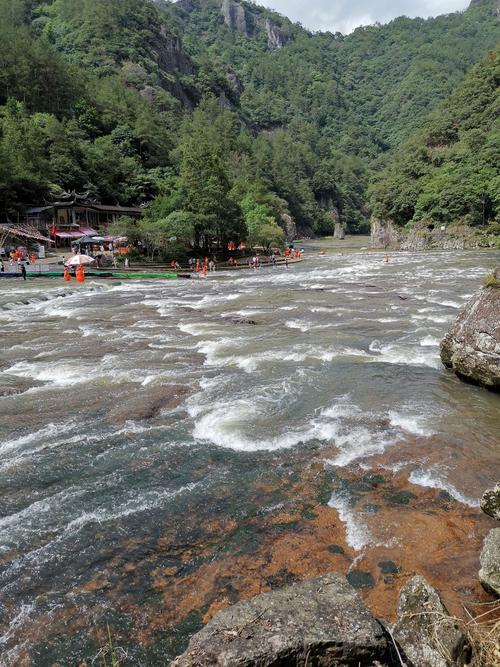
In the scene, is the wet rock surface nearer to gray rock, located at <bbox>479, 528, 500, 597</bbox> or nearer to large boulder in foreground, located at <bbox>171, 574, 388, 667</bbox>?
gray rock, located at <bbox>479, 528, 500, 597</bbox>

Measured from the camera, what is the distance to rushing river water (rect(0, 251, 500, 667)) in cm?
589

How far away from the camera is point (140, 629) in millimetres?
5414

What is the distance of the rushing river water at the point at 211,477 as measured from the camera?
589cm

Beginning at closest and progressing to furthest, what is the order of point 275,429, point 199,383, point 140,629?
point 140,629 → point 275,429 → point 199,383

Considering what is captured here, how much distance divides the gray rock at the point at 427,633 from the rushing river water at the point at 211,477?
1.56m

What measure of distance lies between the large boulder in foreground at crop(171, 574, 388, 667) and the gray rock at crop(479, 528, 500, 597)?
254cm

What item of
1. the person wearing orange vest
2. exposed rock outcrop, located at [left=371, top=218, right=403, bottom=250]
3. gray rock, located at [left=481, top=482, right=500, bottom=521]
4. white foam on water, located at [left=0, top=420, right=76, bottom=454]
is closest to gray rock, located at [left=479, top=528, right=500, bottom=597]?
gray rock, located at [left=481, top=482, right=500, bottom=521]

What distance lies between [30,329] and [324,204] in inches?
6278

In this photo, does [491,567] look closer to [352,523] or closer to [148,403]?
[352,523]

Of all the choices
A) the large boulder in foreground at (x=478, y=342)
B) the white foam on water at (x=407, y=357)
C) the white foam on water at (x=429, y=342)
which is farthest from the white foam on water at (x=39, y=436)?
the white foam on water at (x=429, y=342)

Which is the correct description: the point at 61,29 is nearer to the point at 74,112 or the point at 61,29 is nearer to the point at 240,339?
the point at 74,112

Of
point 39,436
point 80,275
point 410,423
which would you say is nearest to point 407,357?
point 410,423

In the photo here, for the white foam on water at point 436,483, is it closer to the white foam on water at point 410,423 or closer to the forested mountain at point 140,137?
the white foam on water at point 410,423

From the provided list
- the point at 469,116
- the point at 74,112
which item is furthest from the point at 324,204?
the point at 74,112
